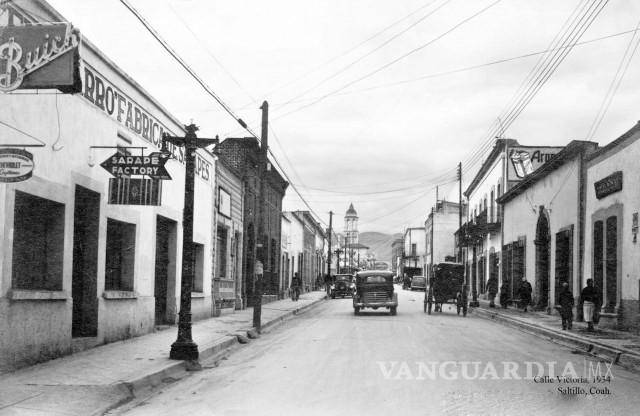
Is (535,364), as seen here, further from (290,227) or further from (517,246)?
(290,227)

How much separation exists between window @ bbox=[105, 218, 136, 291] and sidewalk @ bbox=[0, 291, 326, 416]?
1414mm

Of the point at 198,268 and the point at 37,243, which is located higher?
the point at 37,243

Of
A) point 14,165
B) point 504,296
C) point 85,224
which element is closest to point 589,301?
point 85,224

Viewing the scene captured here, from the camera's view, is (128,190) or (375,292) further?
(375,292)

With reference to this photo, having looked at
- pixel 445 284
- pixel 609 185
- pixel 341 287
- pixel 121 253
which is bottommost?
pixel 341 287

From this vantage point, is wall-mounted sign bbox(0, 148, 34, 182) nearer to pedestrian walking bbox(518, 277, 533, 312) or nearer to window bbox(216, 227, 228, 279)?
window bbox(216, 227, 228, 279)

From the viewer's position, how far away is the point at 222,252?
25.7 meters

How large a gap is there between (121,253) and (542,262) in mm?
20969

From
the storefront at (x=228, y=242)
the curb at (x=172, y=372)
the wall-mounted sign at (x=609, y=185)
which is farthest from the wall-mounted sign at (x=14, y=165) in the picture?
the wall-mounted sign at (x=609, y=185)

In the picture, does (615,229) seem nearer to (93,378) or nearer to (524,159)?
(93,378)

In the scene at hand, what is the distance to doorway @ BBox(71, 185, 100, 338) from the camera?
13.4 meters

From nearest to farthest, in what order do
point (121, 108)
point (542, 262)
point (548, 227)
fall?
point (121, 108) → point (548, 227) → point (542, 262)

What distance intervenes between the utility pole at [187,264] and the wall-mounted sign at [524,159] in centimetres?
2964

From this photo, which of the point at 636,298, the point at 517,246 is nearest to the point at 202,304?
the point at 636,298
